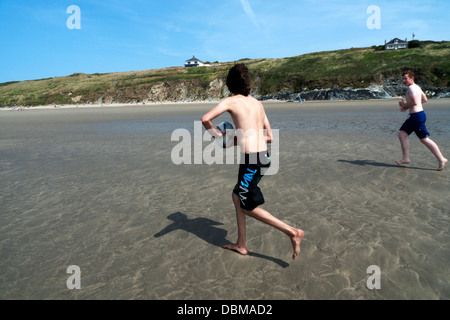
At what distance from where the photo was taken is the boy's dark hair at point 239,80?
3.27 meters

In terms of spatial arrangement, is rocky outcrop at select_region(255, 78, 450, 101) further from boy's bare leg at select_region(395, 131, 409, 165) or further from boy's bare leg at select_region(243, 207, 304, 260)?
boy's bare leg at select_region(243, 207, 304, 260)

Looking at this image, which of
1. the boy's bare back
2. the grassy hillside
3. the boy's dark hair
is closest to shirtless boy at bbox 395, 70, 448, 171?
the boy's bare back

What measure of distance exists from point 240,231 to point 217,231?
853 millimetres

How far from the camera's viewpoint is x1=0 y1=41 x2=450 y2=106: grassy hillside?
162 ft

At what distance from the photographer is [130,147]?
37.2ft

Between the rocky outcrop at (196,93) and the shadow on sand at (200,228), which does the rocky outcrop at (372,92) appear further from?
the shadow on sand at (200,228)

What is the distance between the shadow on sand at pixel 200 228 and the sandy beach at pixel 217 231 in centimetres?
2

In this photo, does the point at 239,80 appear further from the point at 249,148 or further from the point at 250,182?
the point at 250,182

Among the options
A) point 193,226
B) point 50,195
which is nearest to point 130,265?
point 193,226

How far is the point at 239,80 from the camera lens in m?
3.29

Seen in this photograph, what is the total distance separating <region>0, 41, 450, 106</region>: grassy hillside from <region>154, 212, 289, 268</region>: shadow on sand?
52.8 metres

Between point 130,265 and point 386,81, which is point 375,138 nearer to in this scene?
point 130,265

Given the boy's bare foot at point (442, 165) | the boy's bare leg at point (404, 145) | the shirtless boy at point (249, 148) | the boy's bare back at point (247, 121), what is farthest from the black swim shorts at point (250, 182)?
the boy's bare foot at point (442, 165)
